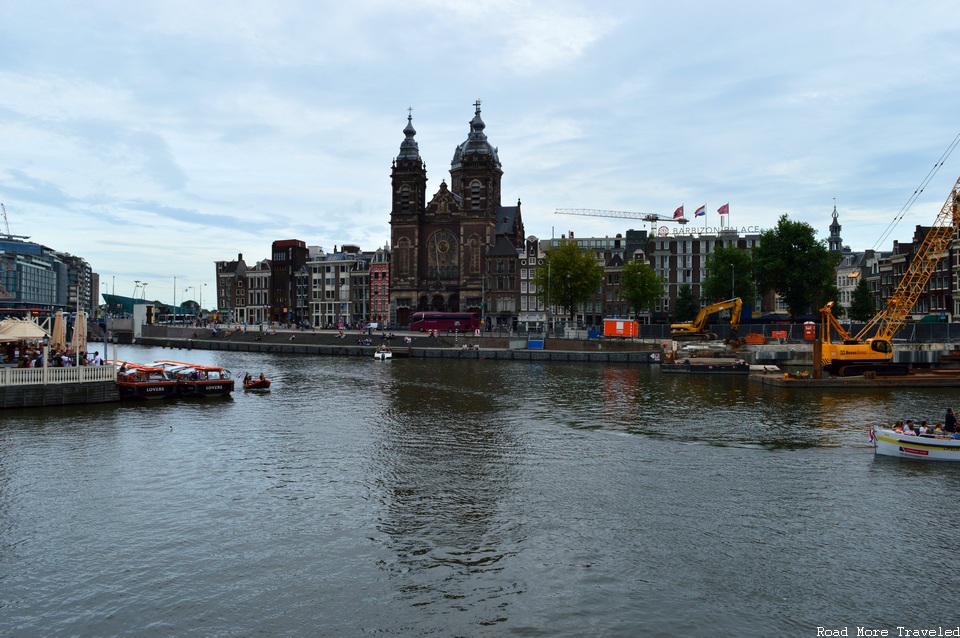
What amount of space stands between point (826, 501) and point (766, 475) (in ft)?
15.9

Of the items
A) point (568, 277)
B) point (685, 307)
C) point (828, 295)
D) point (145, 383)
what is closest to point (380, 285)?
point (568, 277)

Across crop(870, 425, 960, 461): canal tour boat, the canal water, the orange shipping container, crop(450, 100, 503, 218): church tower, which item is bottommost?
the canal water

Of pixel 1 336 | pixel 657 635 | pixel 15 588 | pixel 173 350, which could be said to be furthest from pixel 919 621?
pixel 173 350

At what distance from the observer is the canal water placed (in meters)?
22.2

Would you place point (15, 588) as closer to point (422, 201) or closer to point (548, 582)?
point (548, 582)

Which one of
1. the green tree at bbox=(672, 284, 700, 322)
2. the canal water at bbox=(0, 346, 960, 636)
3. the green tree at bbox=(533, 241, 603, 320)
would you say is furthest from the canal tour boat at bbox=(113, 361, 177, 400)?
the green tree at bbox=(672, 284, 700, 322)

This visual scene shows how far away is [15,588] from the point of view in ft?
77.4

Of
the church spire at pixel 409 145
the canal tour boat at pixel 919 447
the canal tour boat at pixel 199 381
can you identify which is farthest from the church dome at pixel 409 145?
the canal tour boat at pixel 919 447

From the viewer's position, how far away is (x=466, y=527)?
29609mm

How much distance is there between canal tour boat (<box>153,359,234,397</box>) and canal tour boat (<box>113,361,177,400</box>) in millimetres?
790

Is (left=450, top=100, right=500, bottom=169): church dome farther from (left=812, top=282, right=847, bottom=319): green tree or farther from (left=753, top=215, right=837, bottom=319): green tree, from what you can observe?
(left=812, top=282, right=847, bottom=319): green tree

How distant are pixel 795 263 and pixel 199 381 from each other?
105 m

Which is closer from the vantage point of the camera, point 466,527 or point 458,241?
point 466,527

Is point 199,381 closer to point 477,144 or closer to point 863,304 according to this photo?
point 477,144
